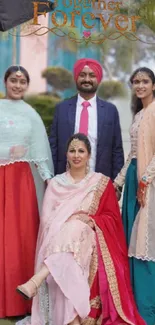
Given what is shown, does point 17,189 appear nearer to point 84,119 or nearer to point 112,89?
point 84,119

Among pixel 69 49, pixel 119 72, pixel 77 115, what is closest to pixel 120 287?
pixel 77 115

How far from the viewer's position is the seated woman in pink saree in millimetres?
3504

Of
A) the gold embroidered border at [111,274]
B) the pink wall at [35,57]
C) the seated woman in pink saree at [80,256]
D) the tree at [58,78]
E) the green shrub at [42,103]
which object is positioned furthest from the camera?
the tree at [58,78]

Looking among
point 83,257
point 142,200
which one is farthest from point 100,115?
point 83,257

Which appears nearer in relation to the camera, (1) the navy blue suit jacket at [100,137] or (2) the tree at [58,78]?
(1) the navy blue suit jacket at [100,137]

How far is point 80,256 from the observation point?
3.56 m

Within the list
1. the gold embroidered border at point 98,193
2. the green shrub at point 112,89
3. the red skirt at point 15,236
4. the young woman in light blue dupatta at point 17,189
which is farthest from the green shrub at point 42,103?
the gold embroidered border at point 98,193

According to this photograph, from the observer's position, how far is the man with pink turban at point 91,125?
442 cm

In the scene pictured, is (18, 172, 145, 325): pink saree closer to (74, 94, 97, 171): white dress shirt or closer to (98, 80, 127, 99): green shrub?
(74, 94, 97, 171): white dress shirt

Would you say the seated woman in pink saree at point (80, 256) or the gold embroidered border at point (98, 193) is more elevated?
the gold embroidered border at point (98, 193)

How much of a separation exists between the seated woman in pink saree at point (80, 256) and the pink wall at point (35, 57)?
720cm

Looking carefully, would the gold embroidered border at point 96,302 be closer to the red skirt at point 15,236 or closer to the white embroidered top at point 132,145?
the red skirt at point 15,236

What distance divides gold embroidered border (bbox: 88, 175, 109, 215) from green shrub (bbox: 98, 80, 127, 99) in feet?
26.6

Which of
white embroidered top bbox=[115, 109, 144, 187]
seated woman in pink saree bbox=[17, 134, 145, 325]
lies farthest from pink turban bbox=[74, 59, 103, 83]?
seated woman in pink saree bbox=[17, 134, 145, 325]
